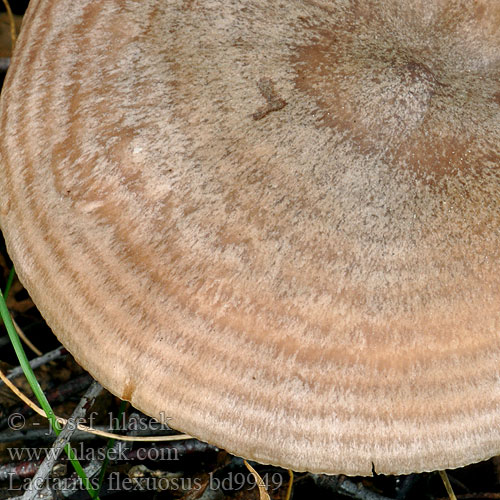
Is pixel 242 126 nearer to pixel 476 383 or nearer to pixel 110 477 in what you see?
pixel 476 383

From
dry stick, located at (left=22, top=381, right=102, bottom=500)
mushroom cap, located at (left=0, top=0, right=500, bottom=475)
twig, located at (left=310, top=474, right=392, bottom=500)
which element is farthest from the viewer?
twig, located at (left=310, top=474, right=392, bottom=500)

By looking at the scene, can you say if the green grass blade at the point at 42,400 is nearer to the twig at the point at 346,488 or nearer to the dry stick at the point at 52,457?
the dry stick at the point at 52,457

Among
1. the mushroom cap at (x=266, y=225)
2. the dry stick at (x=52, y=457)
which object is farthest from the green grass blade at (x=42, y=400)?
the mushroom cap at (x=266, y=225)

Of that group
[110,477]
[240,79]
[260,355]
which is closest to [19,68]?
[240,79]

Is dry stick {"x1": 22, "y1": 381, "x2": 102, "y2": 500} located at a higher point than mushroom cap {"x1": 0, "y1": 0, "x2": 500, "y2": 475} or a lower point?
lower

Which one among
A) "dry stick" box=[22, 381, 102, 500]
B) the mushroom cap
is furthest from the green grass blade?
the mushroom cap

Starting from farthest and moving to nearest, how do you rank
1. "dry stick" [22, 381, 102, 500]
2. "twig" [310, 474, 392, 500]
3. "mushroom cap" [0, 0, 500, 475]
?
"twig" [310, 474, 392, 500] < "dry stick" [22, 381, 102, 500] < "mushroom cap" [0, 0, 500, 475]

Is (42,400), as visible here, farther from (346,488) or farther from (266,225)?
(346,488)

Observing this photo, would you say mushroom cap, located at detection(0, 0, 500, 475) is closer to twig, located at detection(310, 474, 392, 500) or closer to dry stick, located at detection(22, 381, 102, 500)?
dry stick, located at detection(22, 381, 102, 500)

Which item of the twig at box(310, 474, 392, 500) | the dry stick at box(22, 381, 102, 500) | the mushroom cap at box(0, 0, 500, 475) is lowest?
the twig at box(310, 474, 392, 500)
